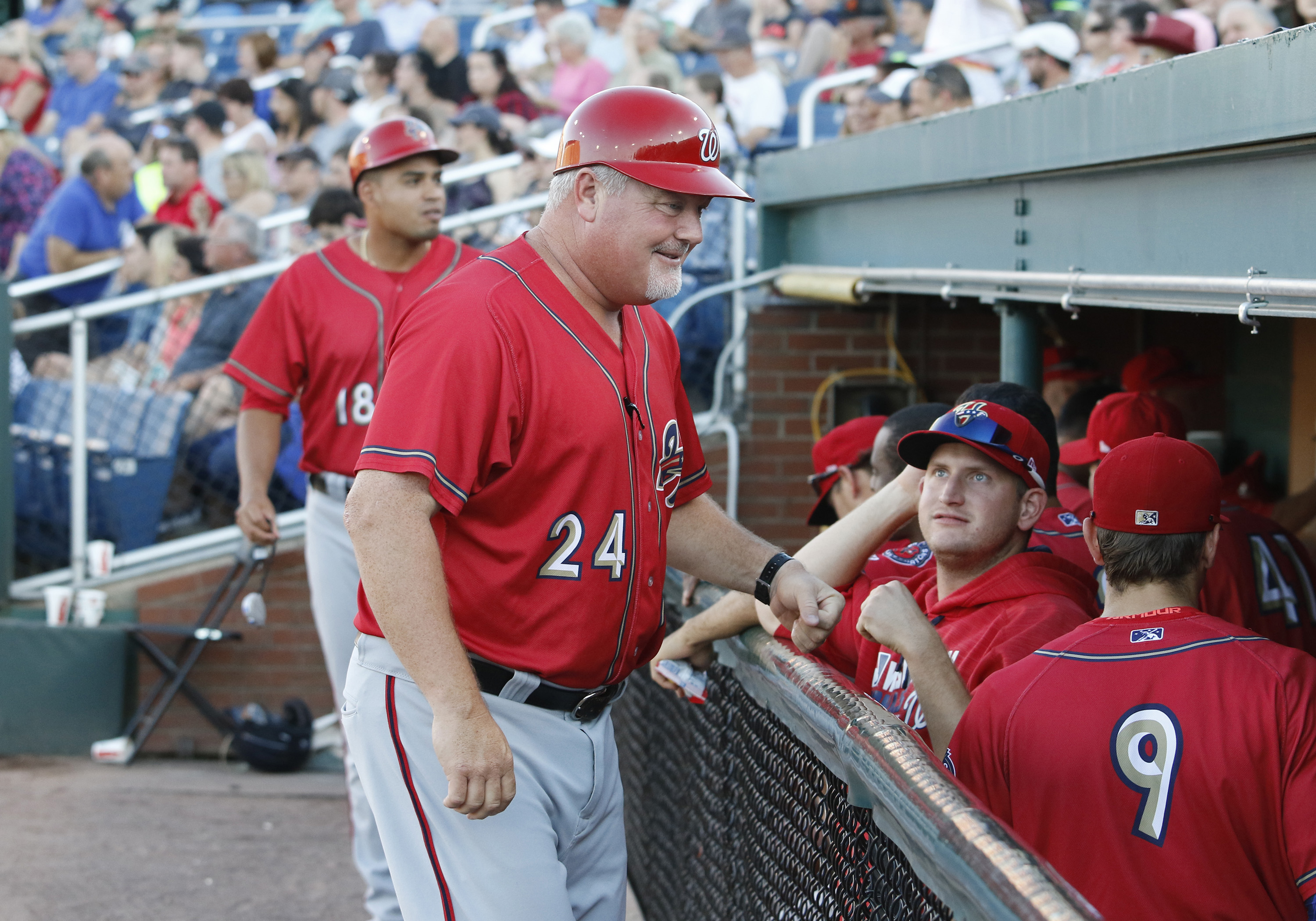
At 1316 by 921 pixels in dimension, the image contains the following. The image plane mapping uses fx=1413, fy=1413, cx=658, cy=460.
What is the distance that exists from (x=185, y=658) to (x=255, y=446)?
2369 millimetres

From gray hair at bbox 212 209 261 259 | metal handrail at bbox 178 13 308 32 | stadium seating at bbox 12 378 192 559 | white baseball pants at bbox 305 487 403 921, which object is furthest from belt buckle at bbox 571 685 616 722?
metal handrail at bbox 178 13 308 32

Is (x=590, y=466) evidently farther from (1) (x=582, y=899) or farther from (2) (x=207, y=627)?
(2) (x=207, y=627)

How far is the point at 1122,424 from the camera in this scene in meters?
3.75

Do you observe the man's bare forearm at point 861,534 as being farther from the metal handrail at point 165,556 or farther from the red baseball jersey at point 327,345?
the metal handrail at point 165,556

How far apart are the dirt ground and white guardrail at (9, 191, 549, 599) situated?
88 centimetres

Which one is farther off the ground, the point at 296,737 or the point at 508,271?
the point at 508,271

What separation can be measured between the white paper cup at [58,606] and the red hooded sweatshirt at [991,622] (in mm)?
4508

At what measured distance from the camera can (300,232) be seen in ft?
28.1

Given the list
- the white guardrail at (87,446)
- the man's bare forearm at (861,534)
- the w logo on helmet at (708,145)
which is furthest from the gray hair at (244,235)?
the w logo on helmet at (708,145)

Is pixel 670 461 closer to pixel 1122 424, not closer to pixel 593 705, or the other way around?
pixel 593 705

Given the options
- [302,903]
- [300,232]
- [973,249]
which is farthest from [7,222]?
[973,249]

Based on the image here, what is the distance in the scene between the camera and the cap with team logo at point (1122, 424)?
373 cm

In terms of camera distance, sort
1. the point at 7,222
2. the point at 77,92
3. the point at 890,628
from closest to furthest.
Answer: the point at 890,628, the point at 7,222, the point at 77,92

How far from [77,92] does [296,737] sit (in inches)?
350
